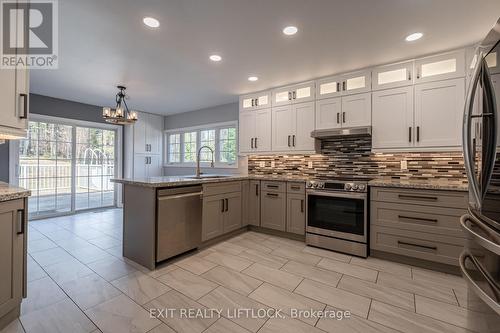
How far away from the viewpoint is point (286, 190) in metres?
3.39

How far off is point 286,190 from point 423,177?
1.79 meters

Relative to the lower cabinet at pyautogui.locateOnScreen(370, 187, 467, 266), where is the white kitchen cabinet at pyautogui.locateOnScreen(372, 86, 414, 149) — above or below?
above

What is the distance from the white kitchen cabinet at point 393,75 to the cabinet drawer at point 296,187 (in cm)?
161

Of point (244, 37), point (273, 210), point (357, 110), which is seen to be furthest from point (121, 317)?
point (357, 110)

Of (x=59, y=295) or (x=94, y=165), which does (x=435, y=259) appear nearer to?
(x=59, y=295)

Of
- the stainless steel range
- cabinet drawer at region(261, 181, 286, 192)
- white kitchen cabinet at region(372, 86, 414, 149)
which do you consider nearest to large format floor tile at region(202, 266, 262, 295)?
the stainless steel range

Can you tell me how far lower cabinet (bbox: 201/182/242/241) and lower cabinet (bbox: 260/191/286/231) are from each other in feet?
1.25

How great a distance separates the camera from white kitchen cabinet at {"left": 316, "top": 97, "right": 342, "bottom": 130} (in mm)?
3240

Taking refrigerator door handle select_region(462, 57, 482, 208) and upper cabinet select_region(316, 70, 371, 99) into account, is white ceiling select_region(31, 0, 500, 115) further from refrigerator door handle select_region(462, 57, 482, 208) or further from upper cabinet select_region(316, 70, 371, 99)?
refrigerator door handle select_region(462, 57, 482, 208)

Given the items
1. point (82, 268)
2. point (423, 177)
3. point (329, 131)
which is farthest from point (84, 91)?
point (423, 177)

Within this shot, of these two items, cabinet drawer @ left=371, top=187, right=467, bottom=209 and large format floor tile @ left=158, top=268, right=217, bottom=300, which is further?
cabinet drawer @ left=371, top=187, right=467, bottom=209

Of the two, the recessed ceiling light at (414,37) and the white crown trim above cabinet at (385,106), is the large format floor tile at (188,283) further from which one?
the recessed ceiling light at (414,37)

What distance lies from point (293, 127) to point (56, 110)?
4.76 m

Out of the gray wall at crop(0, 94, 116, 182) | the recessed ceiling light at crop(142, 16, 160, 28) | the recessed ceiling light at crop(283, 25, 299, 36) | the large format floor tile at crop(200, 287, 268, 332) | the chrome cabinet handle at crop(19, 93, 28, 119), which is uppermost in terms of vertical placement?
the recessed ceiling light at crop(283, 25, 299, 36)
